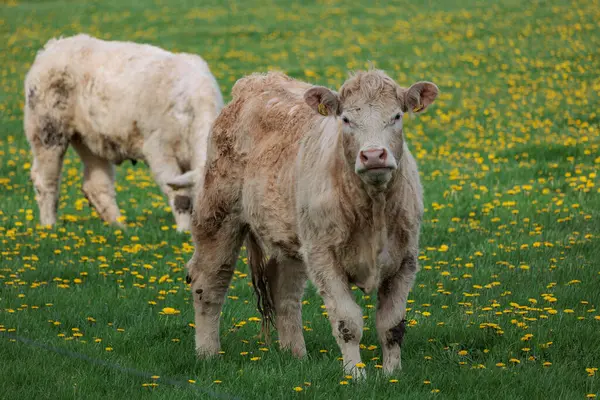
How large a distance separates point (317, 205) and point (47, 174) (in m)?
7.76

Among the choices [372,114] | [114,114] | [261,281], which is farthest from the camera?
[114,114]

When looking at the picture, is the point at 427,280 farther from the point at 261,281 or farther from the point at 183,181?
the point at 183,181

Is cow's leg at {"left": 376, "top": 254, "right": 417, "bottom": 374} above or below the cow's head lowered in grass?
below

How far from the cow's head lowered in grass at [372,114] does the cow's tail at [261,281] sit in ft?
5.14

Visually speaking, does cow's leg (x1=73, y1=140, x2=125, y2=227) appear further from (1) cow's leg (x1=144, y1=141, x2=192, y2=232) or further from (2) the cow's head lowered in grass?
(2) the cow's head lowered in grass

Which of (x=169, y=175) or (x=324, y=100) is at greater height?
(x=324, y=100)

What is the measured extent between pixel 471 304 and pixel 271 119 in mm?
2201

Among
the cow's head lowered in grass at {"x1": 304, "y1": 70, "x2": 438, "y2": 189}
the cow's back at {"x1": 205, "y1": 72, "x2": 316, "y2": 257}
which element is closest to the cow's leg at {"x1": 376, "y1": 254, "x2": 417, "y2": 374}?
the cow's head lowered in grass at {"x1": 304, "y1": 70, "x2": 438, "y2": 189}

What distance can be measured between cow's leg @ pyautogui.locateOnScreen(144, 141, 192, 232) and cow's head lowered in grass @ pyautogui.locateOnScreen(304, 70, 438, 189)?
5.64m

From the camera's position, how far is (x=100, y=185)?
504 inches

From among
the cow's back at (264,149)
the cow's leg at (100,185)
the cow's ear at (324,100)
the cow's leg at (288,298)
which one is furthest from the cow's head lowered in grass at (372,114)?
the cow's leg at (100,185)

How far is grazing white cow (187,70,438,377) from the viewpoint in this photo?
571 cm

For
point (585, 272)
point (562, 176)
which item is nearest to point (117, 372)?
point (585, 272)

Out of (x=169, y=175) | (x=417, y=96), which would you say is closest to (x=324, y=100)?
(x=417, y=96)
